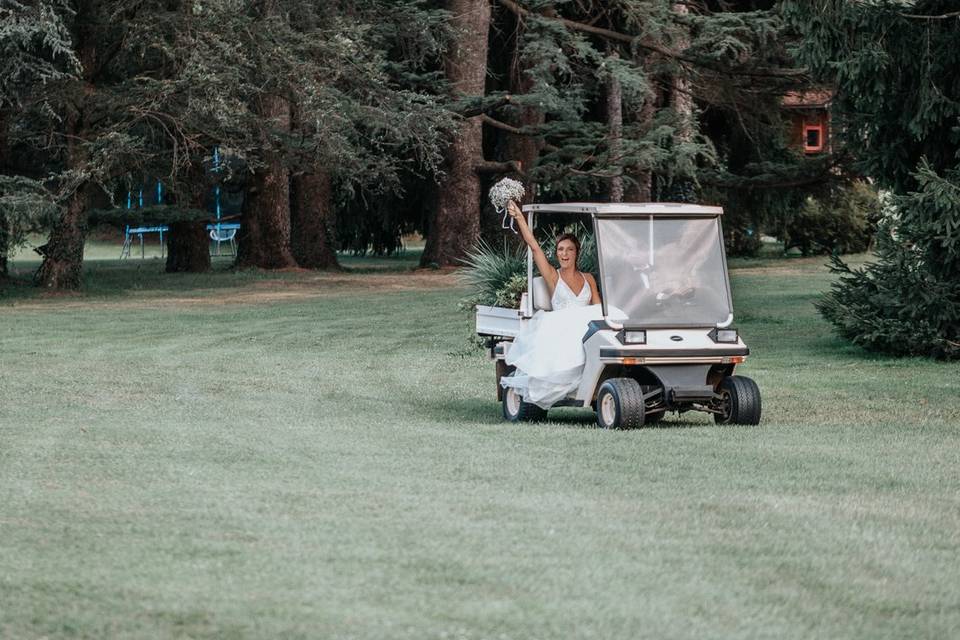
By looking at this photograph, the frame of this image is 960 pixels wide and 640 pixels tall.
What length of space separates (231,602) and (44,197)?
2120 centimetres

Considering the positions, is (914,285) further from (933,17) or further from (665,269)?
(665,269)

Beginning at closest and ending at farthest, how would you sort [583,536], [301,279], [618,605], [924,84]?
1. [618,605]
2. [583,536]
3. [924,84]
4. [301,279]

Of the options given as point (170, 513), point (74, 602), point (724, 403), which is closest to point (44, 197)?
Result: point (724, 403)

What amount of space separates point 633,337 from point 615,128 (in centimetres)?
2275

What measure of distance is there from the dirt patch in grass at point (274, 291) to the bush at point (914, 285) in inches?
380

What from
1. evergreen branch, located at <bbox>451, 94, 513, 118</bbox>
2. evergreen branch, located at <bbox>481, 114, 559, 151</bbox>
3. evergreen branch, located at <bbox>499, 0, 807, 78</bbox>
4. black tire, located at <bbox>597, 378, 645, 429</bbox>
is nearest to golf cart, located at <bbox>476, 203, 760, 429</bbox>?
black tire, located at <bbox>597, 378, 645, 429</bbox>

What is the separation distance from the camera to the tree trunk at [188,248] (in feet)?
126

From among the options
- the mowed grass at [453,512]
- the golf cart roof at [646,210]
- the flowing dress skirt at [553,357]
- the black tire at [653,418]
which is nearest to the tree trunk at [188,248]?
the mowed grass at [453,512]

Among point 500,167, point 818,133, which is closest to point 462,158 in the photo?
point 500,167

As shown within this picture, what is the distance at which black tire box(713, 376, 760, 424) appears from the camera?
12.1 metres

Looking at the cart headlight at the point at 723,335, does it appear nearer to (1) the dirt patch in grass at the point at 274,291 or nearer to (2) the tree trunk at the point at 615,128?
(1) the dirt patch in grass at the point at 274,291

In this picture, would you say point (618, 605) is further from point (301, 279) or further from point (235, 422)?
point (301, 279)

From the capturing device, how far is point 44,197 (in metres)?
26.4

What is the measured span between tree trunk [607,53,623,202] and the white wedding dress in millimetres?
19770
